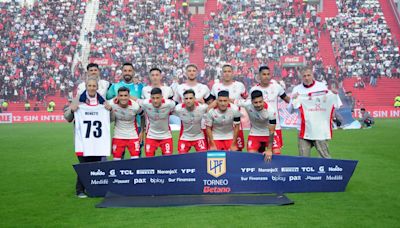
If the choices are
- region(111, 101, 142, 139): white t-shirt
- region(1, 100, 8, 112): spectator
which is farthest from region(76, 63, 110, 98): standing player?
region(1, 100, 8, 112): spectator

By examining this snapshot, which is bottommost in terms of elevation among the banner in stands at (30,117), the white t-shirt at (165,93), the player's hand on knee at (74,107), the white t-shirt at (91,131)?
the banner in stands at (30,117)

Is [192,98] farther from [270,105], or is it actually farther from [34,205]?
[34,205]

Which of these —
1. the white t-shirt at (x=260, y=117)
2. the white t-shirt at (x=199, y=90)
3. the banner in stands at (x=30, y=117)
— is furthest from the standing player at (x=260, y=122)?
the banner in stands at (x=30, y=117)

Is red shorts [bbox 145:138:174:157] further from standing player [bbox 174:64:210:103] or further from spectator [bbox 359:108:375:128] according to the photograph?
spectator [bbox 359:108:375:128]

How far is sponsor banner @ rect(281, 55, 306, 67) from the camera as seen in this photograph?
122 feet

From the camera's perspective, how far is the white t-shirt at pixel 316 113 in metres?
9.22

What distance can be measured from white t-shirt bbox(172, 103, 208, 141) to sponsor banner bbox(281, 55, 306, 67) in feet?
95.4

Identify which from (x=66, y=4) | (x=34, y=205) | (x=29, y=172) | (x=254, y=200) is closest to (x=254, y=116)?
(x=254, y=200)

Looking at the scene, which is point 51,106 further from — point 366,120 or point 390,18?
point 390,18

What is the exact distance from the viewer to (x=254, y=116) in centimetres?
895

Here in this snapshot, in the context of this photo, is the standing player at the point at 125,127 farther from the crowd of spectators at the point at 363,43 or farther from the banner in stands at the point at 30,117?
the crowd of spectators at the point at 363,43

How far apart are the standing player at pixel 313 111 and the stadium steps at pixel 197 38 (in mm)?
28769

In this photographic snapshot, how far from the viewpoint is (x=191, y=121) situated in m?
9.01

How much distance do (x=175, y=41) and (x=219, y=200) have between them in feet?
108
